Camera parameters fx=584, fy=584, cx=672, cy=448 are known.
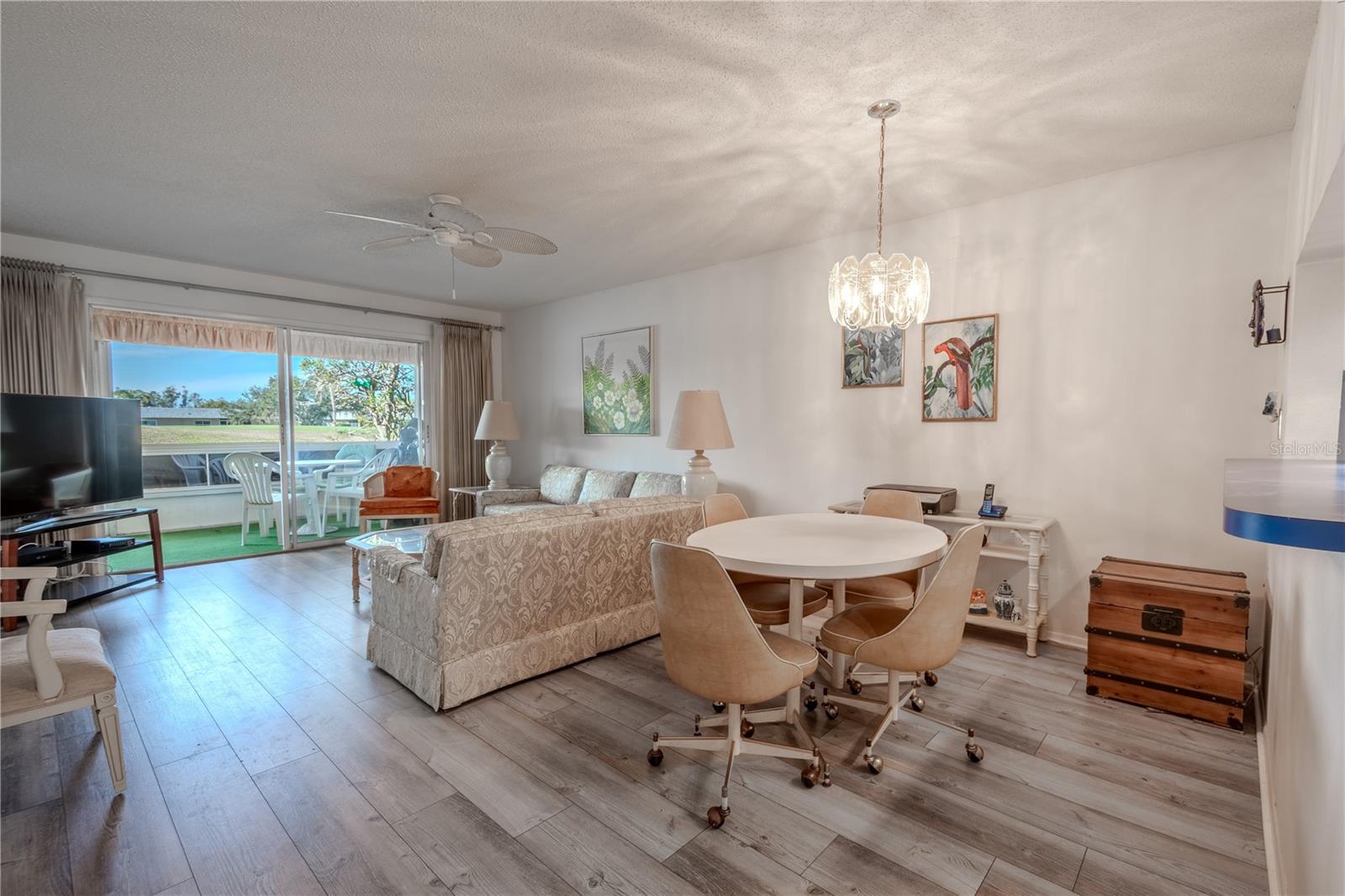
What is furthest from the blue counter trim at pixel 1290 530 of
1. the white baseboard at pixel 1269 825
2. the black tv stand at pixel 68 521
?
the black tv stand at pixel 68 521

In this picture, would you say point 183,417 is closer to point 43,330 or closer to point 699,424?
point 43,330

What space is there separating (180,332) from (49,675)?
4837 millimetres

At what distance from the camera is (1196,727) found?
94.3 inches

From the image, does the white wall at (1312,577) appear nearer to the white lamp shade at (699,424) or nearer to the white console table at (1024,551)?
the white console table at (1024,551)

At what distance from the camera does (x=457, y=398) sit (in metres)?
6.59

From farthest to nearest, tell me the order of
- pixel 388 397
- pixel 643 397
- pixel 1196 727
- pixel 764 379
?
pixel 388 397 → pixel 643 397 → pixel 764 379 → pixel 1196 727

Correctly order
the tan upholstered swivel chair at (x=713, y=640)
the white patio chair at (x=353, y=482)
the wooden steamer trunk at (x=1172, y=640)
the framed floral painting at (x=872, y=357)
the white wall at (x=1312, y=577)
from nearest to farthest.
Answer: the white wall at (x=1312, y=577)
the tan upholstered swivel chair at (x=713, y=640)
the wooden steamer trunk at (x=1172, y=640)
the framed floral painting at (x=872, y=357)
the white patio chair at (x=353, y=482)

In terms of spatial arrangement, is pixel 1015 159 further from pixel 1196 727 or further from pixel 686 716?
pixel 686 716

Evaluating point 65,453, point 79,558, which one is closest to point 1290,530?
point 79,558

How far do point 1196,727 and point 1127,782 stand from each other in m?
0.68

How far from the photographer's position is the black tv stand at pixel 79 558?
11.6ft

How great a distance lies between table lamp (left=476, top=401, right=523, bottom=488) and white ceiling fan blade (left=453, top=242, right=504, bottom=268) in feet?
8.76

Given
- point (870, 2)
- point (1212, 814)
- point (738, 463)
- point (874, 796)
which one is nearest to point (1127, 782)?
point (1212, 814)

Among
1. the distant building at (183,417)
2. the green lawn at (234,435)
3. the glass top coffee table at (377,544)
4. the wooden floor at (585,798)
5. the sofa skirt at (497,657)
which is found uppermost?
the distant building at (183,417)
